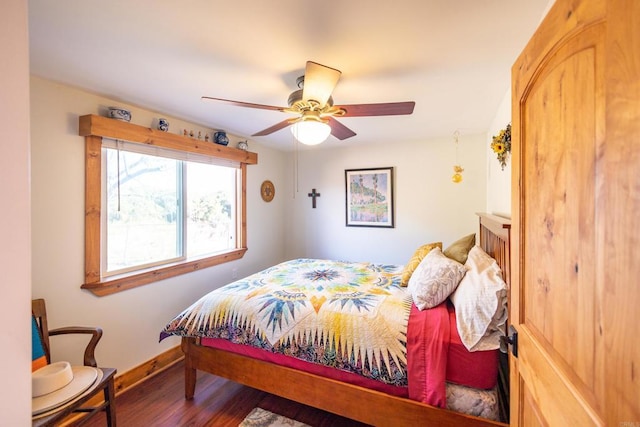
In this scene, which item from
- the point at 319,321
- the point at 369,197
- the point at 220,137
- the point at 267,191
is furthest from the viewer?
the point at 267,191

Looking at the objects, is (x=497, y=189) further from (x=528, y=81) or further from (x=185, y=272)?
(x=185, y=272)

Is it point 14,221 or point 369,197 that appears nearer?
point 14,221

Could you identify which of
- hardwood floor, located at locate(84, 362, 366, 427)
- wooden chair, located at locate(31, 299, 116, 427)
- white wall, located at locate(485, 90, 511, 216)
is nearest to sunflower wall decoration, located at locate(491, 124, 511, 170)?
white wall, located at locate(485, 90, 511, 216)

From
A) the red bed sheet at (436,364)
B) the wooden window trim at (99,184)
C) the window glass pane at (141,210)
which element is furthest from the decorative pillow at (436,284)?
the window glass pane at (141,210)

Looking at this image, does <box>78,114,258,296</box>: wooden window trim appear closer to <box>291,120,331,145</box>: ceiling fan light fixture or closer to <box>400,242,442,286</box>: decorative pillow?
<box>291,120,331,145</box>: ceiling fan light fixture

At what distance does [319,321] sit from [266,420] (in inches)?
32.7

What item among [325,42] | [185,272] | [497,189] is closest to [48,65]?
[325,42]

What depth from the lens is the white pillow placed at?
1.42 m

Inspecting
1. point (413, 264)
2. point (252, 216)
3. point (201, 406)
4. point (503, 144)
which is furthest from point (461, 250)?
point (252, 216)

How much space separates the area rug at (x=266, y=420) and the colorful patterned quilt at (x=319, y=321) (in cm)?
52

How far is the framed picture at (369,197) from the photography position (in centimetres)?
378

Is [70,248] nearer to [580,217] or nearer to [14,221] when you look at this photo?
[14,221]

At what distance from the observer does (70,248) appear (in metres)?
1.95

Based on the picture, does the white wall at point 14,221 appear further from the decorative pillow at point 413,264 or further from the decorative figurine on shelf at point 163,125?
the decorative pillow at point 413,264
